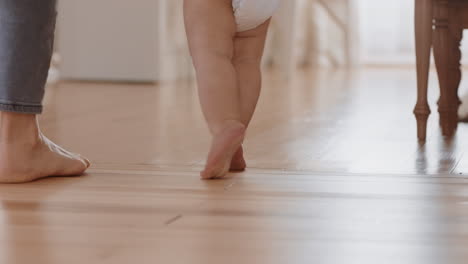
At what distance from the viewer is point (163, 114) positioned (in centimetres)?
275

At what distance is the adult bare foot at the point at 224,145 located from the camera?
1407mm

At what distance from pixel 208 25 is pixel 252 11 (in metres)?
0.07

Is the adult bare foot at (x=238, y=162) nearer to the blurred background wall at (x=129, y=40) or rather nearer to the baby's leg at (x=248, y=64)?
the baby's leg at (x=248, y=64)

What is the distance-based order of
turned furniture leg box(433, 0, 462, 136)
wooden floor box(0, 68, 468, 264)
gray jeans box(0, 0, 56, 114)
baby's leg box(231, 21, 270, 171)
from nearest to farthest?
wooden floor box(0, 68, 468, 264) < gray jeans box(0, 0, 56, 114) < baby's leg box(231, 21, 270, 171) < turned furniture leg box(433, 0, 462, 136)

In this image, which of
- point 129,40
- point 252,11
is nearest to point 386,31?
point 129,40

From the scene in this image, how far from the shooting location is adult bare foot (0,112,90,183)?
145cm

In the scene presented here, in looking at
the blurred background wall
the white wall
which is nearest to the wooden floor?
the blurred background wall

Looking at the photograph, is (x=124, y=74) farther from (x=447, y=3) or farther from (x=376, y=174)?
Result: (x=376, y=174)

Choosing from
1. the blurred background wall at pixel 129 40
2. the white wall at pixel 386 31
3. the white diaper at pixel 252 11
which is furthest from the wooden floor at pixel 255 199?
the white wall at pixel 386 31

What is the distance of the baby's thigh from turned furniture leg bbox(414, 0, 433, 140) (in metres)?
0.75

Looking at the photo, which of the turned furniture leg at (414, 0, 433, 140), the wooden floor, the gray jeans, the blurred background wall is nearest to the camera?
the wooden floor

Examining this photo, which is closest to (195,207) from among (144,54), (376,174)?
(376,174)

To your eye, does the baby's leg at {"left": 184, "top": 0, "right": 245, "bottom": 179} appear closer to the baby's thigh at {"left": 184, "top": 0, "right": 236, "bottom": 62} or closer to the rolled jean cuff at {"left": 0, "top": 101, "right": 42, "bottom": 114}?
the baby's thigh at {"left": 184, "top": 0, "right": 236, "bottom": 62}

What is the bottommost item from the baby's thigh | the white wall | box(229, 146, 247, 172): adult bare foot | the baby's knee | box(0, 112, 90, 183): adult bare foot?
the white wall
